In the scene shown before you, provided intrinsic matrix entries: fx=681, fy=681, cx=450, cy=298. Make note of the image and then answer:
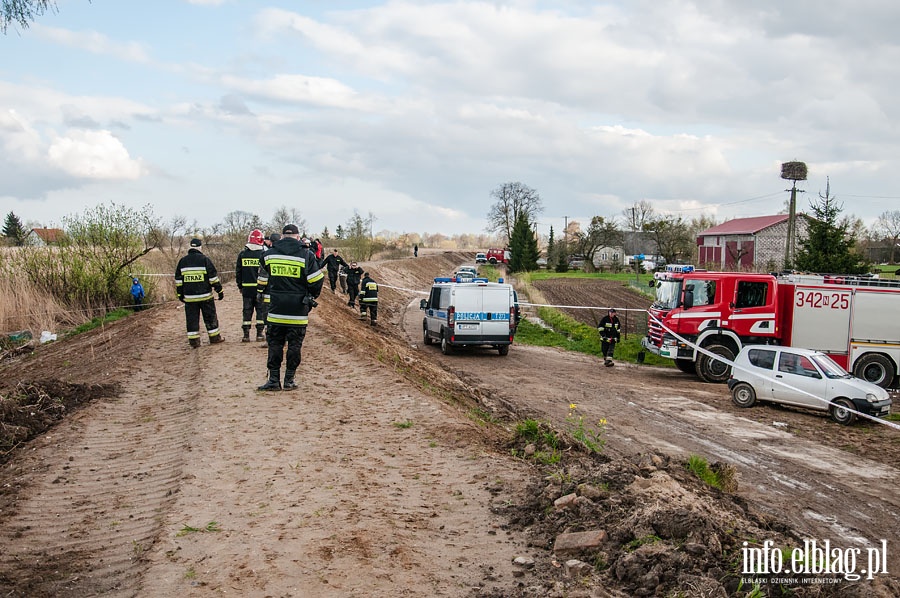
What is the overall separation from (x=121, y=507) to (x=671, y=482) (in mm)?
5089

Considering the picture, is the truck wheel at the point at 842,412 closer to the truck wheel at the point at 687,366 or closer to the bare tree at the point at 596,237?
the truck wheel at the point at 687,366

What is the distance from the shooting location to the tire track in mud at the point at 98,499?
4.96 metres

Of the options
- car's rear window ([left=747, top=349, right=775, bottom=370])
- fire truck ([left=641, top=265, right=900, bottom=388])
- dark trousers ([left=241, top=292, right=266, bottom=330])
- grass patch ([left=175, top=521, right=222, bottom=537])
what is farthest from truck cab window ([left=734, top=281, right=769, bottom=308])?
grass patch ([left=175, top=521, right=222, bottom=537])

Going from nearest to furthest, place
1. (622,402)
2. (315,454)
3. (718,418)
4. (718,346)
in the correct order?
1. (315,454)
2. (718,418)
3. (622,402)
4. (718,346)

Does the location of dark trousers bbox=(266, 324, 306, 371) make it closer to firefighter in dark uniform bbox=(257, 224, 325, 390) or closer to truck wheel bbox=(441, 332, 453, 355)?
firefighter in dark uniform bbox=(257, 224, 325, 390)

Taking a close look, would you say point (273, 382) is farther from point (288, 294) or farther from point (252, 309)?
point (252, 309)

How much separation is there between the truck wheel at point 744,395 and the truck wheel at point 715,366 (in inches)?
148

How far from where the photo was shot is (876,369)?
63.4 feet

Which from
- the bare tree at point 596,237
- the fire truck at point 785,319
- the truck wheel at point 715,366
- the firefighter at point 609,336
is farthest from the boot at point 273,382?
the bare tree at point 596,237

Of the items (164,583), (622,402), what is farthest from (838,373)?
(164,583)

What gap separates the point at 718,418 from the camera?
47.8ft

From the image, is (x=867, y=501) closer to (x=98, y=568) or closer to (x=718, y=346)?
(x=98, y=568)

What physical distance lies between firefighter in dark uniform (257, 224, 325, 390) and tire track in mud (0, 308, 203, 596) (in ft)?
4.51

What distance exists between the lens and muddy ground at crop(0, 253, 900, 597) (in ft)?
15.6
